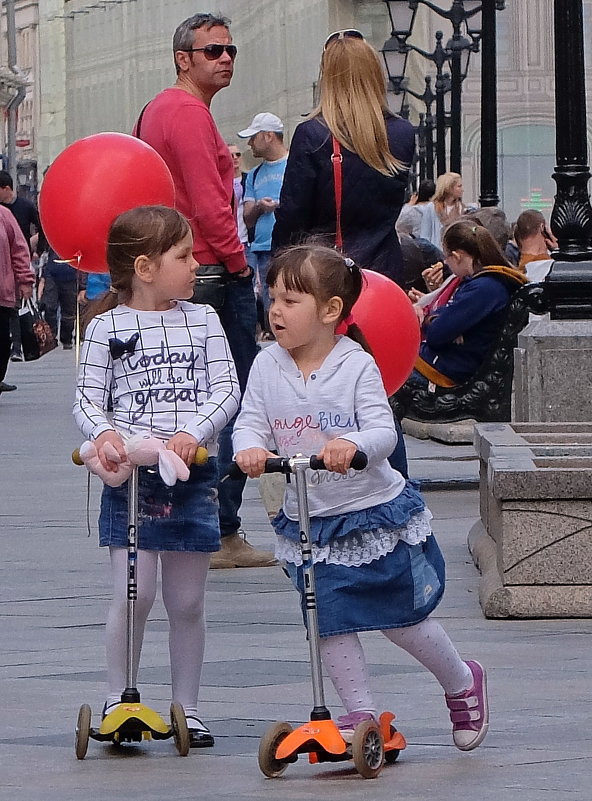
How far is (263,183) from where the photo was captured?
49.8ft

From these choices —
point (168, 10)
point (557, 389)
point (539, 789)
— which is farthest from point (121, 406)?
point (168, 10)

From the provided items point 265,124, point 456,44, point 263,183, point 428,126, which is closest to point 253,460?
point 265,124

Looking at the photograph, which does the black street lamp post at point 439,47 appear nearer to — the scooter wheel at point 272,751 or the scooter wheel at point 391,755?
the scooter wheel at point 391,755

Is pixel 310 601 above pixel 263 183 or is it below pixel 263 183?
below

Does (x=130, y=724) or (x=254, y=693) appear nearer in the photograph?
(x=130, y=724)

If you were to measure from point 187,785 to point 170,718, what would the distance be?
2.05 ft

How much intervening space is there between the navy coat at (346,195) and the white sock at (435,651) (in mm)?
2788

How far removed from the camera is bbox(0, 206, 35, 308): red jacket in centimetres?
1805

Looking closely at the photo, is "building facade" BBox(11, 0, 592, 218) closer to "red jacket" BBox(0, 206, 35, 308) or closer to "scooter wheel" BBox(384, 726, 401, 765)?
"red jacket" BBox(0, 206, 35, 308)

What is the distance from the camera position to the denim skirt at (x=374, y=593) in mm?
5152

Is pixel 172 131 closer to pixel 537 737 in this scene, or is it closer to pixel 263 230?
pixel 537 737

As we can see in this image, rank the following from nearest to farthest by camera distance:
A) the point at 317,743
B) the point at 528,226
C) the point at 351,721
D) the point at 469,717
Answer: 1. the point at 317,743
2. the point at 351,721
3. the point at 469,717
4. the point at 528,226

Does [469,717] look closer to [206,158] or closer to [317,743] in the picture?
[317,743]

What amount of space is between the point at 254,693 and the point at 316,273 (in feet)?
4.39
